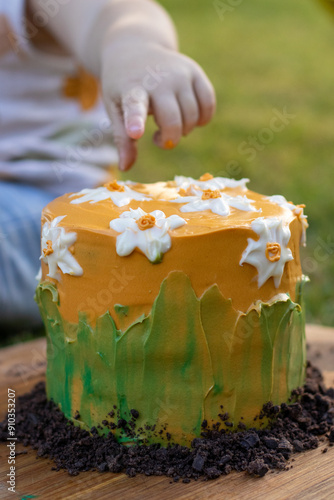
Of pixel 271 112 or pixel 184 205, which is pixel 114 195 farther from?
pixel 271 112

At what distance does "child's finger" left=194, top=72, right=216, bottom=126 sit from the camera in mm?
1606

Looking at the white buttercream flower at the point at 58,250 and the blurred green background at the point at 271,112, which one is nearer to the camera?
the white buttercream flower at the point at 58,250

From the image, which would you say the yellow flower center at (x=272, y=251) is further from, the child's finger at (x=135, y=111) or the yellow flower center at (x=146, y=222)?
the child's finger at (x=135, y=111)

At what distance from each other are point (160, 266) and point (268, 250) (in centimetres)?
21

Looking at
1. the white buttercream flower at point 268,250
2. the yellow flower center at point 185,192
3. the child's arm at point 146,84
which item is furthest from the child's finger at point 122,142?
the white buttercream flower at point 268,250

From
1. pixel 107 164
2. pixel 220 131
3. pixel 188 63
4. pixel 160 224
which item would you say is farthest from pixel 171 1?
pixel 160 224

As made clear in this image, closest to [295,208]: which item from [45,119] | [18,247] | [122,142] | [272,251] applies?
[272,251]

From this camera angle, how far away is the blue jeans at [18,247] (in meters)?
2.13

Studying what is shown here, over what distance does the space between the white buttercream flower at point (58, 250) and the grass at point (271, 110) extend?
1054 mm

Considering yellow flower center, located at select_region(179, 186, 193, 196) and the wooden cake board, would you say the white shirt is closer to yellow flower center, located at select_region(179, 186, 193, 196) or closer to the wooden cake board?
yellow flower center, located at select_region(179, 186, 193, 196)

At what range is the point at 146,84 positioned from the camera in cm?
157

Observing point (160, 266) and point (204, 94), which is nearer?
point (160, 266)

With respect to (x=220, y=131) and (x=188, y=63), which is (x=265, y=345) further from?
(x=220, y=131)

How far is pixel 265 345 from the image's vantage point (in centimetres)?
130
